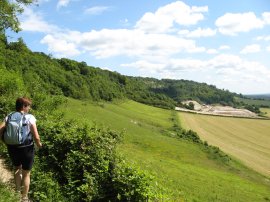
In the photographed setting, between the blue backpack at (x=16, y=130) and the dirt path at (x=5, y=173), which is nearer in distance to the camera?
the blue backpack at (x=16, y=130)

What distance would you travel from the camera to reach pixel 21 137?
8.25 m

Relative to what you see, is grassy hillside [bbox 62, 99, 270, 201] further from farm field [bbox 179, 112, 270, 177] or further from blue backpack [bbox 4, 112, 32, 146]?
farm field [bbox 179, 112, 270, 177]

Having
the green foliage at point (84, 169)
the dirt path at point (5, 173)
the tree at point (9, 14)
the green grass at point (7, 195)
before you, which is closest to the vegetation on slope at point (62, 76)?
the tree at point (9, 14)

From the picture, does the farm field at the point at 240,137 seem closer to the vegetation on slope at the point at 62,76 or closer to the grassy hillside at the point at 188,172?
the grassy hillside at the point at 188,172

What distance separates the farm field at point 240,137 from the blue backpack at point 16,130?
52943 millimetres

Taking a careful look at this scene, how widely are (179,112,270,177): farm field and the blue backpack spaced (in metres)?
52.9

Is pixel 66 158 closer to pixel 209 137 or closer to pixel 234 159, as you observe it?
pixel 234 159

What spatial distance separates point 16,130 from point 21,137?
0.19m

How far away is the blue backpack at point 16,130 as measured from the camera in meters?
8.22

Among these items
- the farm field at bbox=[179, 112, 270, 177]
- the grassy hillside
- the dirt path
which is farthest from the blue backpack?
the farm field at bbox=[179, 112, 270, 177]

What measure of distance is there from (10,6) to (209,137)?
78.7m

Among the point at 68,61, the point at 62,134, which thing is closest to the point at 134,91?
the point at 68,61

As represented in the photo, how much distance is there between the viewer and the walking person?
824cm

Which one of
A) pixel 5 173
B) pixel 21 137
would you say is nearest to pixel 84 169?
pixel 5 173
